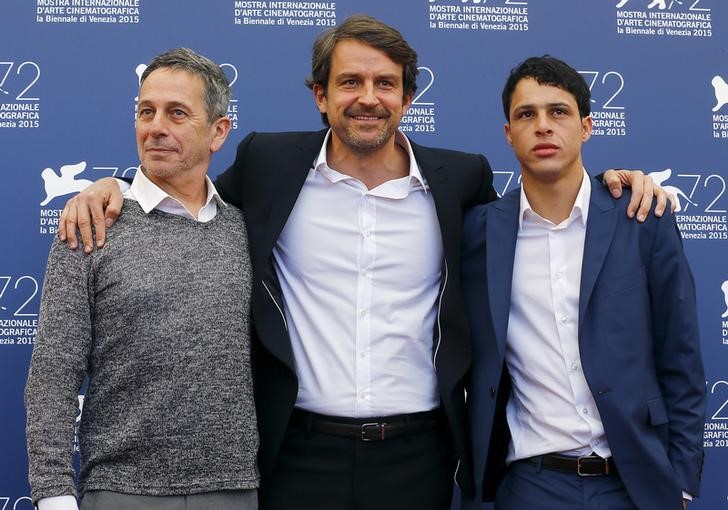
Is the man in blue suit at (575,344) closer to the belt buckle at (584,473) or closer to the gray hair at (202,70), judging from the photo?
the belt buckle at (584,473)

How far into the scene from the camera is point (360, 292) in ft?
7.18

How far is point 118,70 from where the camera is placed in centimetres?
288

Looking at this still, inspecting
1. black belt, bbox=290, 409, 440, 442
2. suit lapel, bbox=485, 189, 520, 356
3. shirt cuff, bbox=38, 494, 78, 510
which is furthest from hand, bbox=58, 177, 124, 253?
suit lapel, bbox=485, 189, 520, 356

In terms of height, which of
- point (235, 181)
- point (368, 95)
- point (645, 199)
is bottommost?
point (645, 199)

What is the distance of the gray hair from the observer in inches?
80.7

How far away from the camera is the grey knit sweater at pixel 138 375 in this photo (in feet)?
5.87

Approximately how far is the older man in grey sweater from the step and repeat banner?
950 millimetres

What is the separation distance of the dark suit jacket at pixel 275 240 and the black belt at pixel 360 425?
7 centimetres

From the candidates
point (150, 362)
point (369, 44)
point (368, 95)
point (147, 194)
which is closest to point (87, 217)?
point (147, 194)

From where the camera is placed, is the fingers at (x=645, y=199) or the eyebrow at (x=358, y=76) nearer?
the fingers at (x=645, y=199)

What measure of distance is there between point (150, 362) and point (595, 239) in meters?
1.27

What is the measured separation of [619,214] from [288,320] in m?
1.03

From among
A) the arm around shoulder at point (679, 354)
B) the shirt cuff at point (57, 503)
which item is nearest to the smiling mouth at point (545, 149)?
the arm around shoulder at point (679, 354)

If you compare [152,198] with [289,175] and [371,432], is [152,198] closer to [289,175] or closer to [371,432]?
[289,175]
